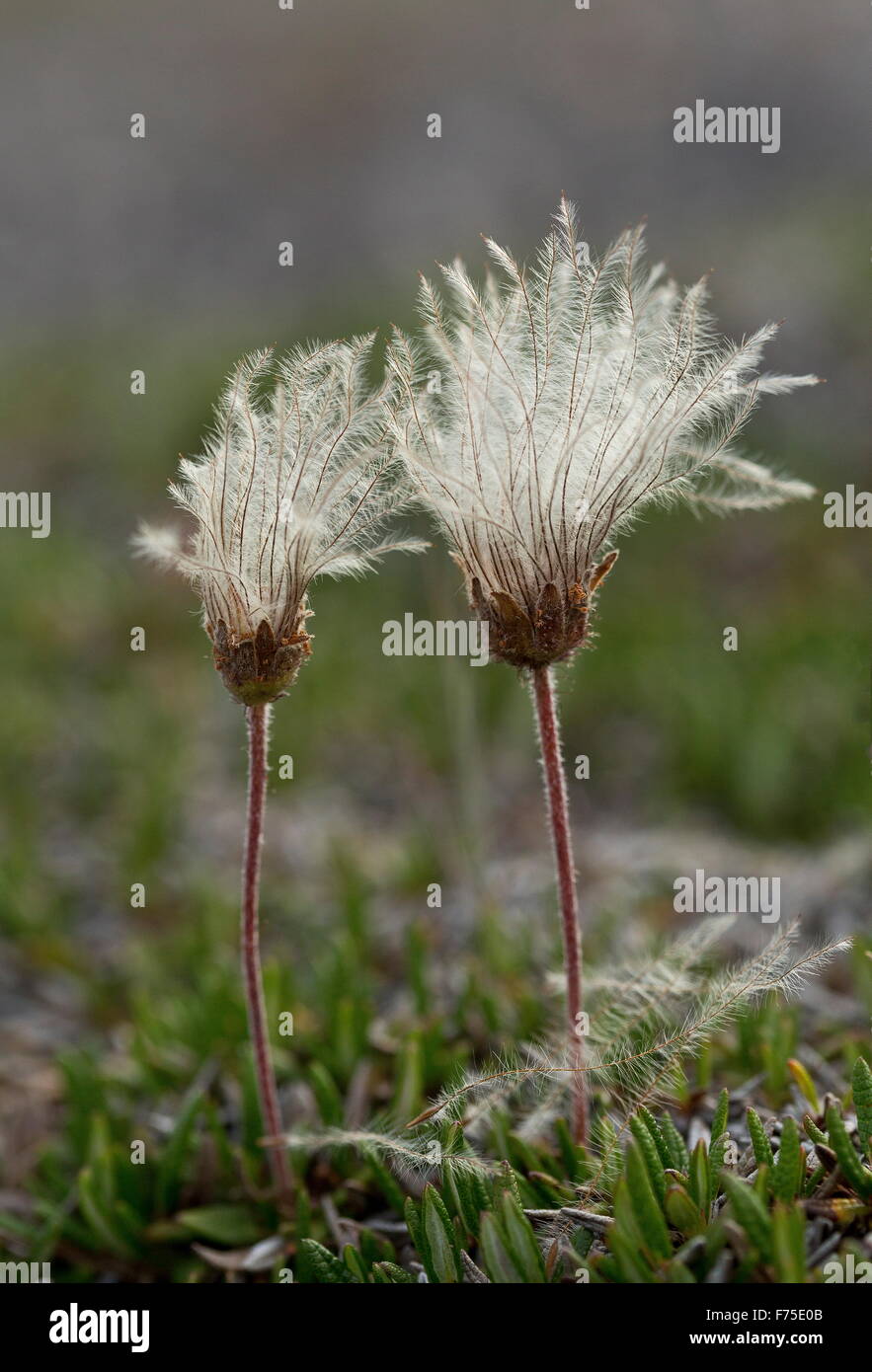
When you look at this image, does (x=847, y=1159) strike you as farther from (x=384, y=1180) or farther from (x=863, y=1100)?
(x=384, y=1180)

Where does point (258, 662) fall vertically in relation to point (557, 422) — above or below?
below

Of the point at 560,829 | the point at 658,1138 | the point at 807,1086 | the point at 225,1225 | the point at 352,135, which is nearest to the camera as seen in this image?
the point at 658,1138

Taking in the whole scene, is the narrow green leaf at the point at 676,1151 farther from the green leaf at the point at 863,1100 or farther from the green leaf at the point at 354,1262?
the green leaf at the point at 354,1262

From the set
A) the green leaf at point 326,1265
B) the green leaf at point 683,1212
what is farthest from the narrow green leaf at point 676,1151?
the green leaf at point 326,1265

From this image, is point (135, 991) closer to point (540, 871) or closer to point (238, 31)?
point (540, 871)

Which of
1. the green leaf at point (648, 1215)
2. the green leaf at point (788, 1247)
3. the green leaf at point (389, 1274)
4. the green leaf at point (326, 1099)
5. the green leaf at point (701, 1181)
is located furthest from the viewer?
the green leaf at point (326, 1099)

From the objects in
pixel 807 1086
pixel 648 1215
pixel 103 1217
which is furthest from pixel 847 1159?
pixel 103 1217

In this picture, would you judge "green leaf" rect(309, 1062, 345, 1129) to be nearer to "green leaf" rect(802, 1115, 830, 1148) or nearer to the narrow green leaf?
the narrow green leaf
